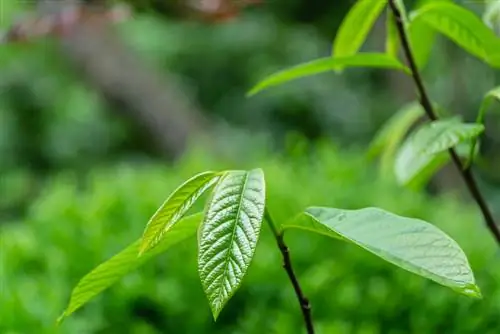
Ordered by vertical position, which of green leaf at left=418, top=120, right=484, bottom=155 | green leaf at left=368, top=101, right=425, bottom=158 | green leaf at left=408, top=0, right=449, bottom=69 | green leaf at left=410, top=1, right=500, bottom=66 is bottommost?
green leaf at left=368, top=101, right=425, bottom=158

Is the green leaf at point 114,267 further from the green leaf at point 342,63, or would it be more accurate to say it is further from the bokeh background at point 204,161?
the bokeh background at point 204,161

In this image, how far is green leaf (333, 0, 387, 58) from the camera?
81 cm

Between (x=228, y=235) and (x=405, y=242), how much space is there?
12cm

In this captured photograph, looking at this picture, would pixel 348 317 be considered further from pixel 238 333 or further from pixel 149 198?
pixel 149 198

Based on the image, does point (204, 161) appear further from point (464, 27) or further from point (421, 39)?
point (464, 27)

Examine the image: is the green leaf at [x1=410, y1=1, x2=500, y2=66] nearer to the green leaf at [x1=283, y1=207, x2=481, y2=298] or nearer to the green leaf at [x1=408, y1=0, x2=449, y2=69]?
→ the green leaf at [x1=408, y1=0, x2=449, y2=69]

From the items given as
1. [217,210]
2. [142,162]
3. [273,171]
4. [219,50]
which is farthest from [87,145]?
[217,210]

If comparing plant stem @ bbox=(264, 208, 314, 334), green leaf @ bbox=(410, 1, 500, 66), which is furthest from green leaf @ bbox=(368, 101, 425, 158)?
plant stem @ bbox=(264, 208, 314, 334)

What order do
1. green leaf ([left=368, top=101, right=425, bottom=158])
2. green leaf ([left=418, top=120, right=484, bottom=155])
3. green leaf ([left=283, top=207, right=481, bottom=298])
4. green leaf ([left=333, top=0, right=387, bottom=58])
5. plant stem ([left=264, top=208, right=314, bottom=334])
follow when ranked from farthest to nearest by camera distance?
green leaf ([left=368, top=101, right=425, bottom=158]) → green leaf ([left=333, top=0, right=387, bottom=58]) → green leaf ([left=418, top=120, right=484, bottom=155]) → plant stem ([left=264, top=208, right=314, bottom=334]) → green leaf ([left=283, top=207, right=481, bottom=298])

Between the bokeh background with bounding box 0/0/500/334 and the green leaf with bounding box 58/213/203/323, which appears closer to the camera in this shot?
the green leaf with bounding box 58/213/203/323

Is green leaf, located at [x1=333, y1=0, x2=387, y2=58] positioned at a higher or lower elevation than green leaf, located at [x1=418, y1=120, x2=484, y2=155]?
higher

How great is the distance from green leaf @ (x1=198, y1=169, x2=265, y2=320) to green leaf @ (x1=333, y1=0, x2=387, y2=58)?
0.33 metres

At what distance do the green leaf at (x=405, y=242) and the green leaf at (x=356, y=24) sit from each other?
0.29 meters

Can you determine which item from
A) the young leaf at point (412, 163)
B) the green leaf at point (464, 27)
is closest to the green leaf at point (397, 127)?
the young leaf at point (412, 163)
